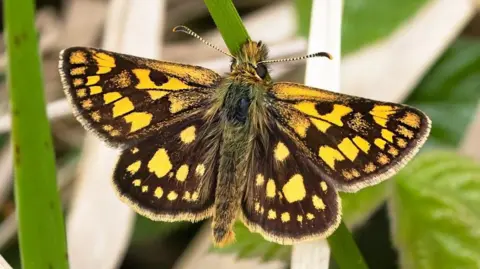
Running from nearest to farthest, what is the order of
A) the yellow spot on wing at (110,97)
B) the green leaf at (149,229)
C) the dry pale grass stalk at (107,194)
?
the yellow spot on wing at (110,97) → the dry pale grass stalk at (107,194) → the green leaf at (149,229)

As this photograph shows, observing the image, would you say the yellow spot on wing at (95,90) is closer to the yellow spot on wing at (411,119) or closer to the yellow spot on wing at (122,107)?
the yellow spot on wing at (122,107)

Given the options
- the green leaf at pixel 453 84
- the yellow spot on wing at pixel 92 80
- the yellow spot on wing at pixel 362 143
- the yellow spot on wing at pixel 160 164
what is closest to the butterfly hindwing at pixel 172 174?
the yellow spot on wing at pixel 160 164

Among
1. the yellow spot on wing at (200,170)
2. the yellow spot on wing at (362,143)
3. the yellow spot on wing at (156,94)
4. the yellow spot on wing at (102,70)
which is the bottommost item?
the yellow spot on wing at (200,170)

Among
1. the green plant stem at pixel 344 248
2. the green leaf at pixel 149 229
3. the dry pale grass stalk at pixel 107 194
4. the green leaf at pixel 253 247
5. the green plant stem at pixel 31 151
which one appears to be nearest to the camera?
the green plant stem at pixel 31 151

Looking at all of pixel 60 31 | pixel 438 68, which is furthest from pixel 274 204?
pixel 60 31

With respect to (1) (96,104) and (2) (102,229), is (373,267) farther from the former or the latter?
(1) (96,104)
